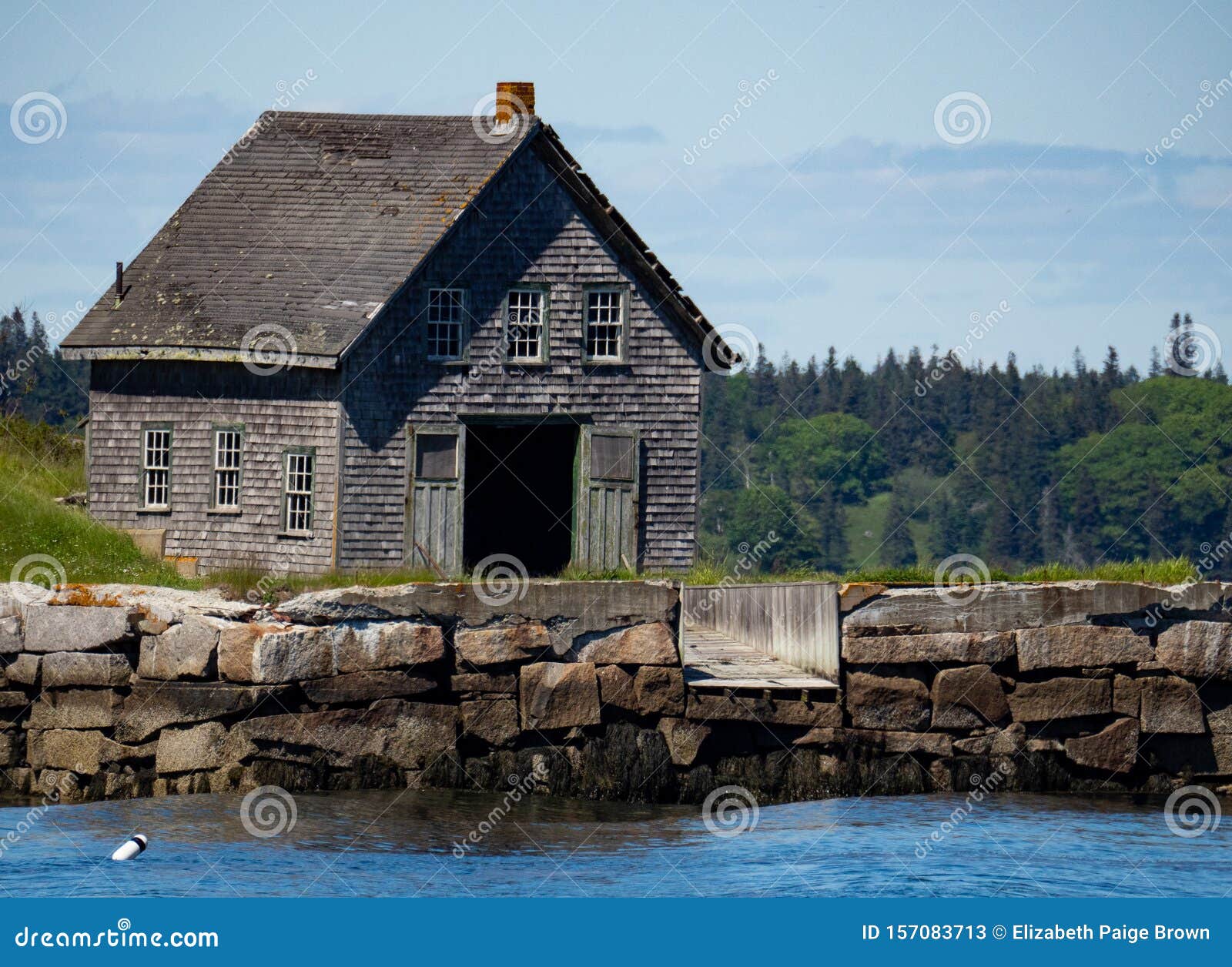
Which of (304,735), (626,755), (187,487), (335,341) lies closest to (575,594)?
(626,755)

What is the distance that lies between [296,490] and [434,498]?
204cm

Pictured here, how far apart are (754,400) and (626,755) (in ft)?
343

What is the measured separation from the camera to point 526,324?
2561cm

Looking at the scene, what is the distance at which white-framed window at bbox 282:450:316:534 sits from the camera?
25.0 metres

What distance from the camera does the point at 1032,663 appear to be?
64.4ft

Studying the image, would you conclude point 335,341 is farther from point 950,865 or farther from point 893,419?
point 893,419

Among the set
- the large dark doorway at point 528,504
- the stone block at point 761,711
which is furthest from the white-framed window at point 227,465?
the stone block at point 761,711

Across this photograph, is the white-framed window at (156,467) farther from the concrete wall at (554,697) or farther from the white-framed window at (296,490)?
the concrete wall at (554,697)

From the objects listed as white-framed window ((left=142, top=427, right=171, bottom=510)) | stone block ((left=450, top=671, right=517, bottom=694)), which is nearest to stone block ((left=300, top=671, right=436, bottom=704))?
stone block ((left=450, top=671, right=517, bottom=694))

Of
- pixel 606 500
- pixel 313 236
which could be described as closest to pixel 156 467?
pixel 313 236

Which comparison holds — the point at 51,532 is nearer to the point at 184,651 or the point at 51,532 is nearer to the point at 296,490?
the point at 296,490

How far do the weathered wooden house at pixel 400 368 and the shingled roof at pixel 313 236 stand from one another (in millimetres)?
43

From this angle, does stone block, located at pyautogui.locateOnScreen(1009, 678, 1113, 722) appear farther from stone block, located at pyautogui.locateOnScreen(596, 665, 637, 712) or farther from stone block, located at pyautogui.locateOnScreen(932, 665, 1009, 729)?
stone block, located at pyautogui.locateOnScreen(596, 665, 637, 712)

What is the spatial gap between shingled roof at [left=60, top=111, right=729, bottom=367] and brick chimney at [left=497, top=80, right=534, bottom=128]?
0.32 meters
